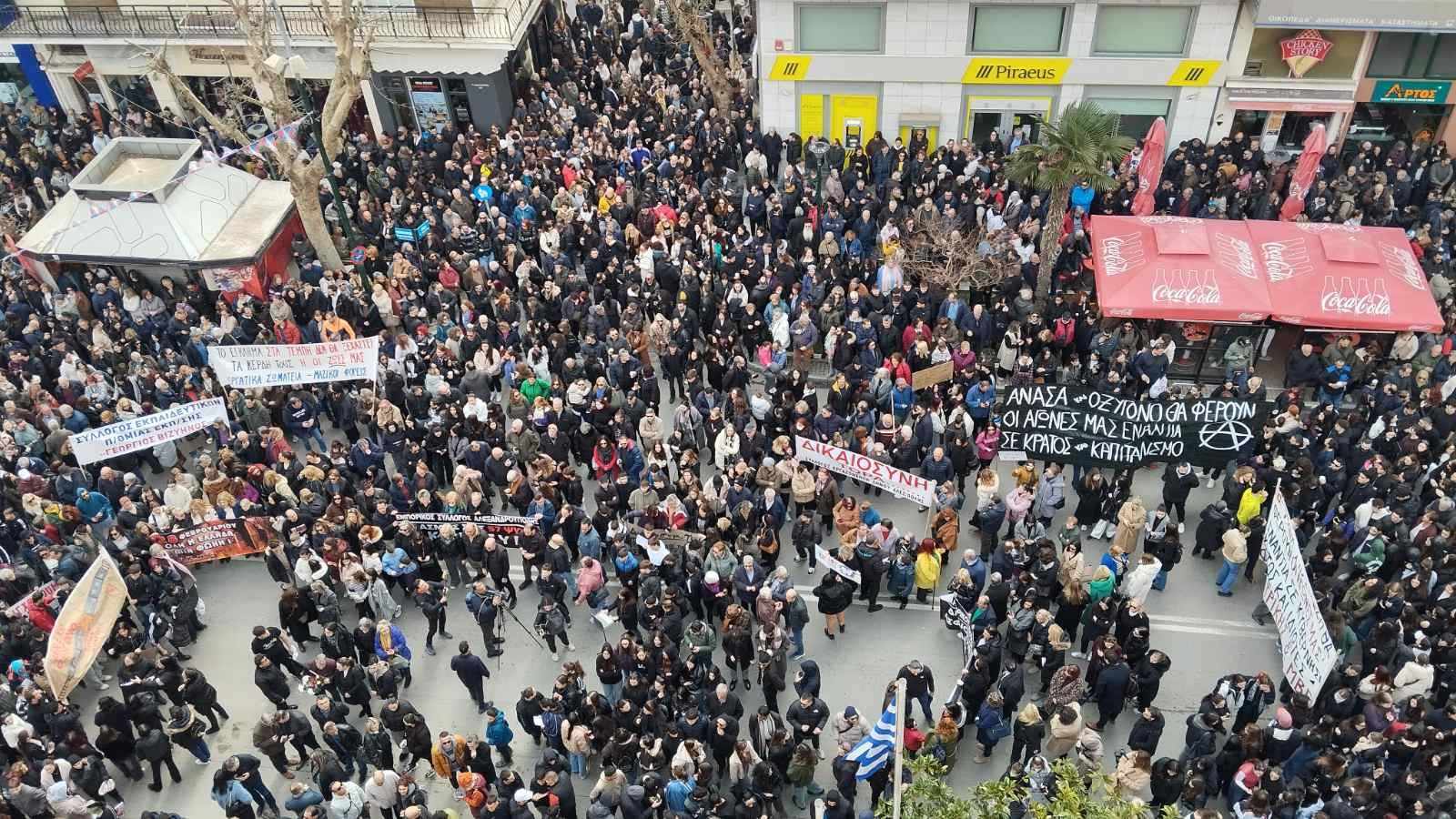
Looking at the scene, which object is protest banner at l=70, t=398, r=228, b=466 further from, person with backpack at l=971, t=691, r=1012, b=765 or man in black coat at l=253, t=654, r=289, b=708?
person with backpack at l=971, t=691, r=1012, b=765

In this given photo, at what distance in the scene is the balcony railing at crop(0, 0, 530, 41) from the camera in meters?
27.7

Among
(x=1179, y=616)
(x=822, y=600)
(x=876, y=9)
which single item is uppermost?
(x=876, y=9)

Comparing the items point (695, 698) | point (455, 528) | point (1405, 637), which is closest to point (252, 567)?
point (455, 528)

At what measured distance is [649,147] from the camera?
26062 mm

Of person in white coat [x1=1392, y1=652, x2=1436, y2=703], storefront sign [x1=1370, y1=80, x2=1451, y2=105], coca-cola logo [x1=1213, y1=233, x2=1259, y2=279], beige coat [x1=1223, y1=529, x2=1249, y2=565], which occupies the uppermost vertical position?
storefront sign [x1=1370, y1=80, x2=1451, y2=105]

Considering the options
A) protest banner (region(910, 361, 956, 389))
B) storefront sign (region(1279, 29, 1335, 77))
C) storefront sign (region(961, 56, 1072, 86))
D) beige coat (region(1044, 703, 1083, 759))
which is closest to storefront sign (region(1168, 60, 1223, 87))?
storefront sign (region(1279, 29, 1335, 77))

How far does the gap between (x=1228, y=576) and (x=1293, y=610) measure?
1.97 m

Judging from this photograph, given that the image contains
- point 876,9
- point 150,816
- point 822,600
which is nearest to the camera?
point 150,816

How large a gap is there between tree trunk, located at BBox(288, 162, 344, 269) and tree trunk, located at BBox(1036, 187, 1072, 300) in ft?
46.4


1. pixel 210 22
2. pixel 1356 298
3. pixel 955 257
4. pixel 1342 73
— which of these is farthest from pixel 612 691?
pixel 210 22

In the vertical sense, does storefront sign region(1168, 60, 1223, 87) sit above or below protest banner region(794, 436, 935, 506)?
above

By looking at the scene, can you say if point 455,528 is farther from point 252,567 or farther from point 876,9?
point 876,9

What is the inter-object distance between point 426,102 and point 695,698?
20.4 meters

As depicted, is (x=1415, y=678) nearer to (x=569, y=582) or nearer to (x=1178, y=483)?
(x=1178, y=483)
